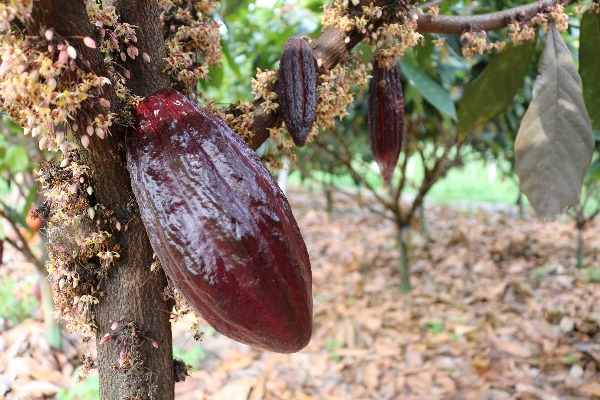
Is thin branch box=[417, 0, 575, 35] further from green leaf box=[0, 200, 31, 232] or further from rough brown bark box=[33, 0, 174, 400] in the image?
green leaf box=[0, 200, 31, 232]

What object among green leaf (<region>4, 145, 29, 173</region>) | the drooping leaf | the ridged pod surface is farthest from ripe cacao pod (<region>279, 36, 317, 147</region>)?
green leaf (<region>4, 145, 29, 173</region>)

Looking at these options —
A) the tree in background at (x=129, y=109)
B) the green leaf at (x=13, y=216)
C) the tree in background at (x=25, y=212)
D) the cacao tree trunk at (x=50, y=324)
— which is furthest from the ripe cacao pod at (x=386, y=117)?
the cacao tree trunk at (x=50, y=324)

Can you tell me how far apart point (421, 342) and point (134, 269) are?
179 cm

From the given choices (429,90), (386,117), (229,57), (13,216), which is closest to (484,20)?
(386,117)

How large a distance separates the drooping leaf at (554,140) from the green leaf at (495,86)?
0.57 feet

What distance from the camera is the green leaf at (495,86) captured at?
3.30 ft

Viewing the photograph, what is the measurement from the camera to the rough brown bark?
0.54 meters

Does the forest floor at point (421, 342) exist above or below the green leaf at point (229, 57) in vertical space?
below

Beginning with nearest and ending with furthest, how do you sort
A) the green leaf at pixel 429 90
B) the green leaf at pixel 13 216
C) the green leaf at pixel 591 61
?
1. the green leaf at pixel 591 61
2. the green leaf at pixel 429 90
3. the green leaf at pixel 13 216

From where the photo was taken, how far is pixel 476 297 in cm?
260

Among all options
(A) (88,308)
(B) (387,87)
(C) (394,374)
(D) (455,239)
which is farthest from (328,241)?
(A) (88,308)

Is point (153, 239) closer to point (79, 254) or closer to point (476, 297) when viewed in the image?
point (79, 254)

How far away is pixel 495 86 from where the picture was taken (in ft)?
3.50

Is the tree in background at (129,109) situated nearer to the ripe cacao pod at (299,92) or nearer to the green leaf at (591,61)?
the ripe cacao pod at (299,92)
